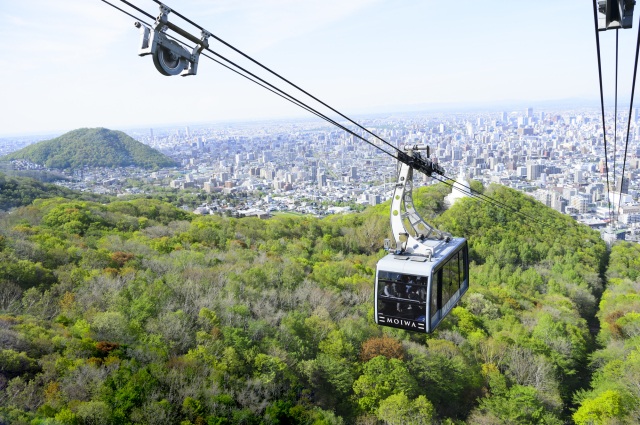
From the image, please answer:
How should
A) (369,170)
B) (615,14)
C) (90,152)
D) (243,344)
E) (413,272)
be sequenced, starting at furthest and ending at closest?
1. (369,170)
2. (90,152)
3. (243,344)
4. (413,272)
5. (615,14)

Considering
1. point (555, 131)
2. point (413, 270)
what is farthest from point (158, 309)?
point (555, 131)

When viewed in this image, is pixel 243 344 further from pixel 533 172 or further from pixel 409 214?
pixel 533 172

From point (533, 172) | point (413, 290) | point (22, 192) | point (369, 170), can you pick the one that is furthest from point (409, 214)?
point (533, 172)

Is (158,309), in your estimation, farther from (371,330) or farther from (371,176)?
(371,176)

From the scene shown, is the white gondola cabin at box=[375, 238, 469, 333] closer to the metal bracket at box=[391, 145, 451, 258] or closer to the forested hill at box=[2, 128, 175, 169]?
the metal bracket at box=[391, 145, 451, 258]

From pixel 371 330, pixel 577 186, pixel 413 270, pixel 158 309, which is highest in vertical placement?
pixel 413 270

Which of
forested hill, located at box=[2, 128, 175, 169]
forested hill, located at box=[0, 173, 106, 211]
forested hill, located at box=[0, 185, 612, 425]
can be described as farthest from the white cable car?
forested hill, located at box=[2, 128, 175, 169]
